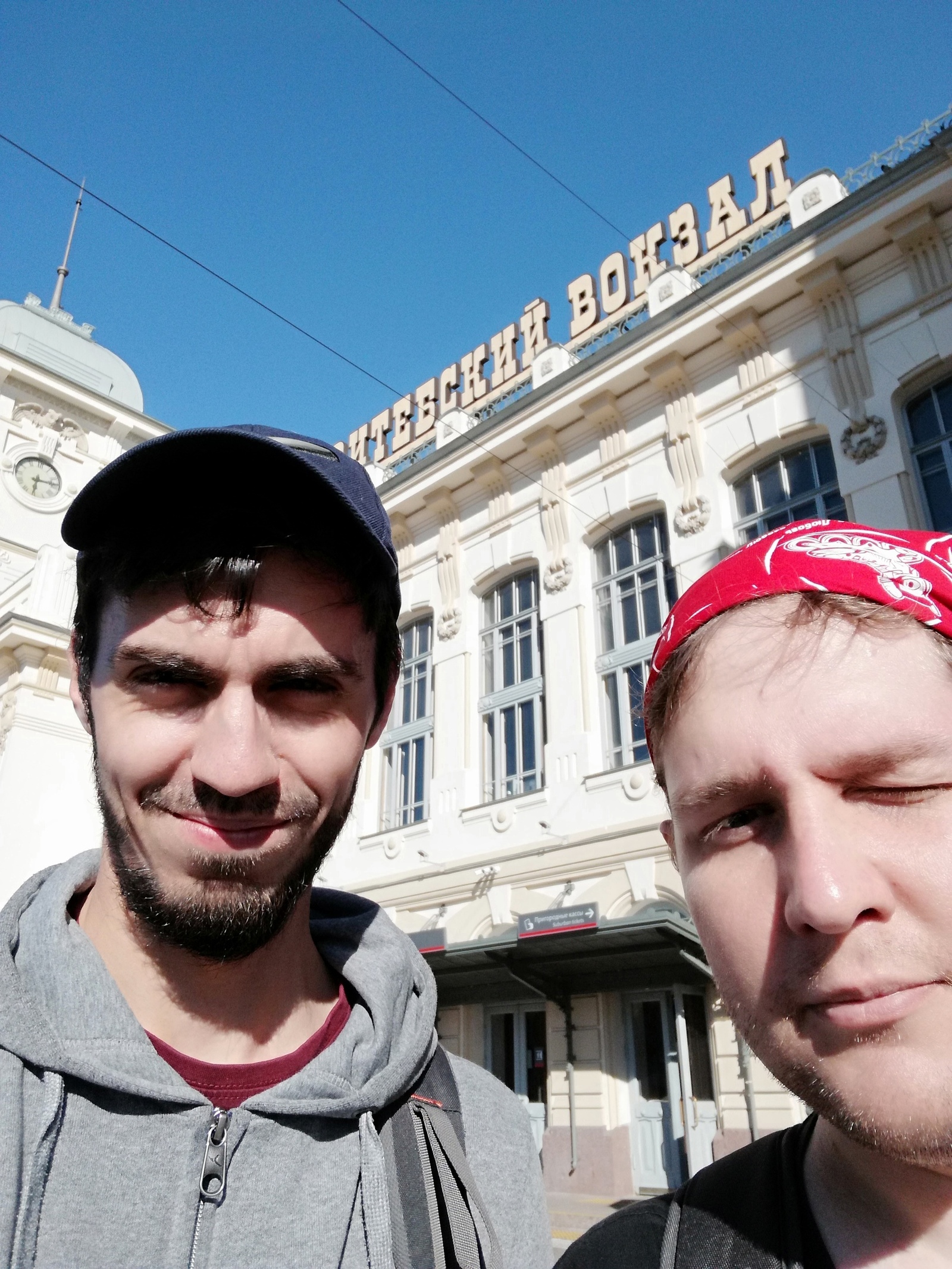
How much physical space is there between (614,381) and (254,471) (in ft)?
44.5

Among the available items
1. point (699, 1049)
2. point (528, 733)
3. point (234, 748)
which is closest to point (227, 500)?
point (234, 748)

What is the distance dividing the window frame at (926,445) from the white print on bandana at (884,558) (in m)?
10.6

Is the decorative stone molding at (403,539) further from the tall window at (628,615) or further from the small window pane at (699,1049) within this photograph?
the small window pane at (699,1049)

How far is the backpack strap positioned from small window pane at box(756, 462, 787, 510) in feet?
39.8

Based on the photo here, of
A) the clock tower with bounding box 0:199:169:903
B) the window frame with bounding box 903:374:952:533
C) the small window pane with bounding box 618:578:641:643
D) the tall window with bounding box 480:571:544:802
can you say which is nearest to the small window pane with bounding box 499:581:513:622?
the tall window with bounding box 480:571:544:802

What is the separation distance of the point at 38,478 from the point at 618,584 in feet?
60.3

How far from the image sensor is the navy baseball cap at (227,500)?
1.57 meters

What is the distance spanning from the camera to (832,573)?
4.06 feet

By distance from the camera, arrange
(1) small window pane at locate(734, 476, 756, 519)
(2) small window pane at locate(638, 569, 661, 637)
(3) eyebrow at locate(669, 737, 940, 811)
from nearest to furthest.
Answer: (3) eyebrow at locate(669, 737, 940, 811) < (1) small window pane at locate(734, 476, 756, 519) < (2) small window pane at locate(638, 569, 661, 637)

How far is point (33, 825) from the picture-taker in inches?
651

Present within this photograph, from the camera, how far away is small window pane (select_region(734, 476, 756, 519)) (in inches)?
503

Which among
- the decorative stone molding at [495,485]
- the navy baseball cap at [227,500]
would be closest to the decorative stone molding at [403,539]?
the decorative stone molding at [495,485]

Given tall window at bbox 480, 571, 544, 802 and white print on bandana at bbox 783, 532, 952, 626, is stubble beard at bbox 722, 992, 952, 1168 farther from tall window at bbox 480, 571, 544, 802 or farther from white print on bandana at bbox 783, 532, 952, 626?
tall window at bbox 480, 571, 544, 802

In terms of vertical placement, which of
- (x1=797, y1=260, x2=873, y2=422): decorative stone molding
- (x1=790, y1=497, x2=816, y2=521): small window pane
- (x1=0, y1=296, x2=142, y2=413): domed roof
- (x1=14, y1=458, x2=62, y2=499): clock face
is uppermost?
(x1=0, y1=296, x2=142, y2=413): domed roof
